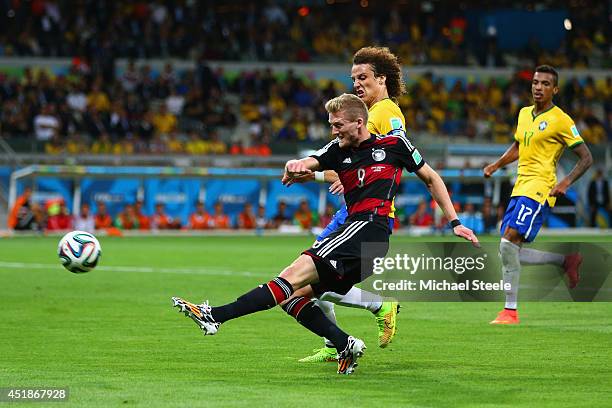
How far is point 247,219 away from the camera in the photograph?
3456 centimetres

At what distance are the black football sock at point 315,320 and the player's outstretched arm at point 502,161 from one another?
3962mm

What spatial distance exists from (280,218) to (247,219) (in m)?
1.05

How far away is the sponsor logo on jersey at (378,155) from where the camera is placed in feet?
27.0

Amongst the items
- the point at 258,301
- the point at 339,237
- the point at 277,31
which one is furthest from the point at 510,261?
the point at 277,31

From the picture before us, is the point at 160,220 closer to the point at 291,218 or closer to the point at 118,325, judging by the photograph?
the point at 291,218

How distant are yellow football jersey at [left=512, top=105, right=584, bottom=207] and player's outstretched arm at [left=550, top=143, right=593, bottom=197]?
0.49ft

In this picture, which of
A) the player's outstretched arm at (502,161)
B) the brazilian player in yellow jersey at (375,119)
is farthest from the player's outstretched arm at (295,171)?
the player's outstretched arm at (502,161)

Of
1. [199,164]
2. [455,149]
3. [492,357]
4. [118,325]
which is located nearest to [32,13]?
[199,164]

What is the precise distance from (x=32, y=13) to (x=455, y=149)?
15.7m

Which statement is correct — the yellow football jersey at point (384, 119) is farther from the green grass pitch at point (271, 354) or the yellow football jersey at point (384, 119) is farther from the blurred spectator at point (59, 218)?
the blurred spectator at point (59, 218)

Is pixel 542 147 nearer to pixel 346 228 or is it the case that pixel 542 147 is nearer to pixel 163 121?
pixel 346 228

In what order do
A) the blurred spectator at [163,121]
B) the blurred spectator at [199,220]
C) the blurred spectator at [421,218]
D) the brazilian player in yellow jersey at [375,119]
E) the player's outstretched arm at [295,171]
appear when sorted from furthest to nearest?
the blurred spectator at [163,121] < the blurred spectator at [421,218] < the blurred spectator at [199,220] < the brazilian player in yellow jersey at [375,119] < the player's outstretched arm at [295,171]

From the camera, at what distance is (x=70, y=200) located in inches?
1278

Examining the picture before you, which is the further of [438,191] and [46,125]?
[46,125]
